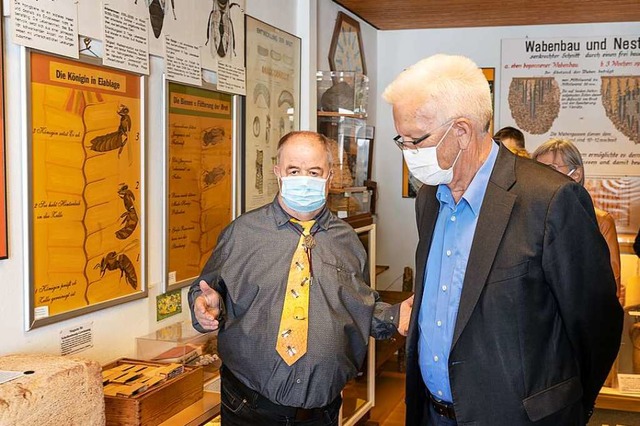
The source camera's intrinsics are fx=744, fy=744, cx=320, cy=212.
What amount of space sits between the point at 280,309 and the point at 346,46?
320 centimetres

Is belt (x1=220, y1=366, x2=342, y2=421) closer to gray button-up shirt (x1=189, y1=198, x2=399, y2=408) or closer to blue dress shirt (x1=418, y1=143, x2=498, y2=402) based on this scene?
gray button-up shirt (x1=189, y1=198, x2=399, y2=408)

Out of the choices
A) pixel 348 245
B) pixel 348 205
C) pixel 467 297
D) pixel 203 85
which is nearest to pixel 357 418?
pixel 348 205

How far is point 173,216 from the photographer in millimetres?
3033

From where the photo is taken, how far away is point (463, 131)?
6.21 ft

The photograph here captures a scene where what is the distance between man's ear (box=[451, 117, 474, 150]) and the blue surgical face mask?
0.75m

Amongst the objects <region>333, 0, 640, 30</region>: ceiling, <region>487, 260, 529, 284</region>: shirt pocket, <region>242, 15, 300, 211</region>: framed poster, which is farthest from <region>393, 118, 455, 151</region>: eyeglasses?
<region>333, 0, 640, 30</region>: ceiling

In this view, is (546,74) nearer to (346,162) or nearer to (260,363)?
(346,162)

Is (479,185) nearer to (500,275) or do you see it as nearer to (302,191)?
(500,275)

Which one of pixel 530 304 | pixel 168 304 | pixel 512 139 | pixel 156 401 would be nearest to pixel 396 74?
pixel 512 139

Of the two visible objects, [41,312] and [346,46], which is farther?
[346,46]

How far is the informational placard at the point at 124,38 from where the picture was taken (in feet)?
8.32

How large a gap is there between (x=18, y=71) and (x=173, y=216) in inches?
39.6

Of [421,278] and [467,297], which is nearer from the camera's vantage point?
[467,297]

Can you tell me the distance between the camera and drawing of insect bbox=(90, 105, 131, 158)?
2.53m
